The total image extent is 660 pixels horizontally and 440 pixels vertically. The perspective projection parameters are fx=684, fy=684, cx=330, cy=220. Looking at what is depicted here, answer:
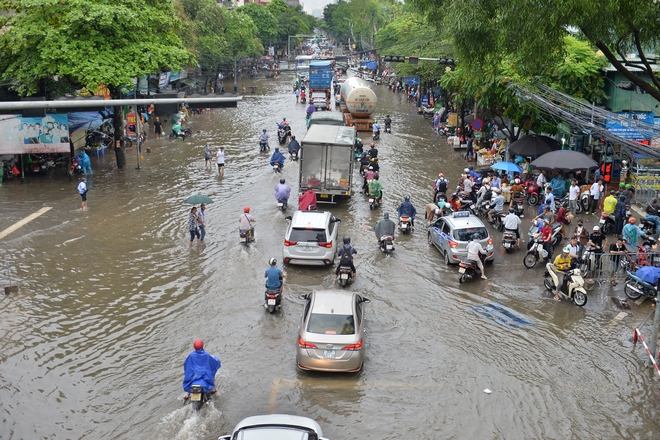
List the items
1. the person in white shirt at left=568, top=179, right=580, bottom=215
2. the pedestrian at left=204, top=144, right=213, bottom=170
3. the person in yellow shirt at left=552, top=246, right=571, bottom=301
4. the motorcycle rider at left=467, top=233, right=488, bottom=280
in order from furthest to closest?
the pedestrian at left=204, top=144, right=213, bottom=170, the person in white shirt at left=568, top=179, right=580, bottom=215, the motorcycle rider at left=467, top=233, right=488, bottom=280, the person in yellow shirt at left=552, top=246, right=571, bottom=301

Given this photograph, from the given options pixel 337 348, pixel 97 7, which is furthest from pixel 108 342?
pixel 97 7

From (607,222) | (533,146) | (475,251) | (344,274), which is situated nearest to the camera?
(344,274)

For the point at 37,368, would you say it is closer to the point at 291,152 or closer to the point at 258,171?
the point at 258,171

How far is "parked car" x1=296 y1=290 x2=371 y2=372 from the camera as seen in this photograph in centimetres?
1343

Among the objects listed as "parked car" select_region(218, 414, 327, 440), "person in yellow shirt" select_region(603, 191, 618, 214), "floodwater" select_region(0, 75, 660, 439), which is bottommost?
"floodwater" select_region(0, 75, 660, 439)

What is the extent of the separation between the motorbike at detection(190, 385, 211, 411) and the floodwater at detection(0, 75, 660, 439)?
23 cm

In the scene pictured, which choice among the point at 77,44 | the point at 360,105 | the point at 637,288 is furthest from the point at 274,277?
the point at 360,105

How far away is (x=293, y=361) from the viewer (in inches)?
567

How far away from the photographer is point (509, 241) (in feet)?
70.5

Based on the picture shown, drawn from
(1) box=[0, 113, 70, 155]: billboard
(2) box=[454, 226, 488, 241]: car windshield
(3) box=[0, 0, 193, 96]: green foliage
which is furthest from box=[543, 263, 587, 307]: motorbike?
(1) box=[0, 113, 70, 155]: billboard

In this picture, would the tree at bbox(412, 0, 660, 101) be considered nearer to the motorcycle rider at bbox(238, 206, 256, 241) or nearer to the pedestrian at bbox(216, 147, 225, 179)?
the motorcycle rider at bbox(238, 206, 256, 241)

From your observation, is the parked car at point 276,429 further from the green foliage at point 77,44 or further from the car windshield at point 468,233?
the green foliage at point 77,44

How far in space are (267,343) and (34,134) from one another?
63.1 ft

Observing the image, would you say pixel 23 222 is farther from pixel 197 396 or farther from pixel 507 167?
pixel 507 167
